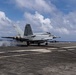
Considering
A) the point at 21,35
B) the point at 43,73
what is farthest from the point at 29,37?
the point at 43,73

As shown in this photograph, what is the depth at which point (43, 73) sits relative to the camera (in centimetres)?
1530

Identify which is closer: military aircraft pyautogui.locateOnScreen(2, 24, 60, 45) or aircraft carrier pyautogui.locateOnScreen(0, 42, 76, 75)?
aircraft carrier pyautogui.locateOnScreen(0, 42, 76, 75)

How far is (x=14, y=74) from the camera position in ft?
48.5

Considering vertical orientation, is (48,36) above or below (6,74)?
above

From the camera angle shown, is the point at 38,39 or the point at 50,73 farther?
the point at 38,39

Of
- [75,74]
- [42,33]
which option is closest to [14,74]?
[75,74]

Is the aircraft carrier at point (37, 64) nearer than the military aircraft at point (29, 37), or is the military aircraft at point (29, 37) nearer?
the aircraft carrier at point (37, 64)

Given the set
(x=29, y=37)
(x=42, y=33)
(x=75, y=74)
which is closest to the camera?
Result: (x=75, y=74)

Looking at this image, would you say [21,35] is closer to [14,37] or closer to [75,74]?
[14,37]

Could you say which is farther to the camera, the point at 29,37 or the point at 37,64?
the point at 29,37

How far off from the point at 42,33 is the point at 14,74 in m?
65.7

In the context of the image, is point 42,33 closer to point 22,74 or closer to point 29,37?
point 29,37

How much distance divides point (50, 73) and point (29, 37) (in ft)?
197

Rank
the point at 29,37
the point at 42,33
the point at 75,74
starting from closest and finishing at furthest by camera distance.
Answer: the point at 75,74 < the point at 29,37 < the point at 42,33
